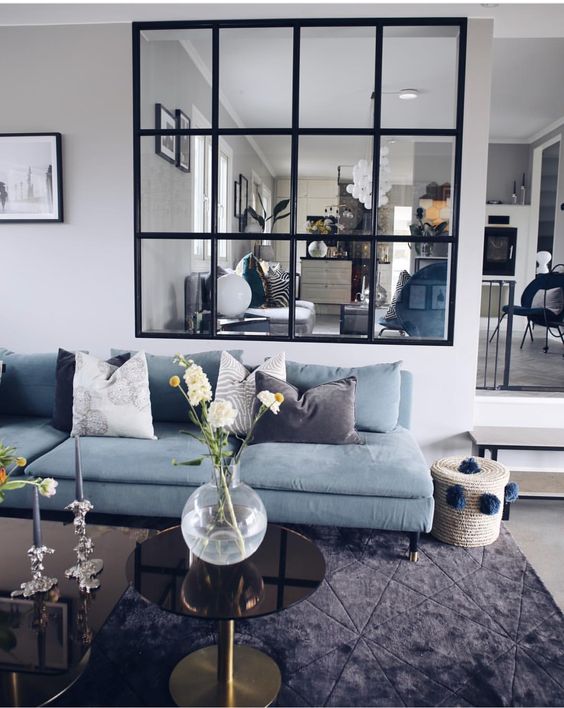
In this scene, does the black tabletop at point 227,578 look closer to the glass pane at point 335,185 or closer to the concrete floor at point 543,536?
the concrete floor at point 543,536

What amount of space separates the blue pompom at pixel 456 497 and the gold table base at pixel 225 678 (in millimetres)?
1222

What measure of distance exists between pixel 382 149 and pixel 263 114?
72 cm

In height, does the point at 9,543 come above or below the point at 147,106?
below

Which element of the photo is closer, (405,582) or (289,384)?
(405,582)

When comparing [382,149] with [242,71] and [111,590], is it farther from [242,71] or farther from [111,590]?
[111,590]

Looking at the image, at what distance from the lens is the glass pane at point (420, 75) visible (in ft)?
11.4

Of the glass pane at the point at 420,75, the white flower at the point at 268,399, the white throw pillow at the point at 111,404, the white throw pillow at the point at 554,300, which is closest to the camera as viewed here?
the white flower at the point at 268,399

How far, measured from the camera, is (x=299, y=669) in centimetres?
199

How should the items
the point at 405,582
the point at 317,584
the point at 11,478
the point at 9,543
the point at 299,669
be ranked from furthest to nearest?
the point at 11,478
the point at 405,582
the point at 9,543
the point at 299,669
the point at 317,584

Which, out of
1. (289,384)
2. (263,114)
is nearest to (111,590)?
(289,384)

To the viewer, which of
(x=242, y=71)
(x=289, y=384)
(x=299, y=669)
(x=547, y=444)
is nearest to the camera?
(x=299, y=669)

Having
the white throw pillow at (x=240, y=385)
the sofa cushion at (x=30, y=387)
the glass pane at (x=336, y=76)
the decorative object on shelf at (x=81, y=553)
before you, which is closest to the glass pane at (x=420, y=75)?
the glass pane at (x=336, y=76)

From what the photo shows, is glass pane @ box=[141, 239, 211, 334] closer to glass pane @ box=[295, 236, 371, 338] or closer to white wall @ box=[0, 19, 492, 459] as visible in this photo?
white wall @ box=[0, 19, 492, 459]

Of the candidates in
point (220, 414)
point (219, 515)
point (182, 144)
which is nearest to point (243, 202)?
point (182, 144)
